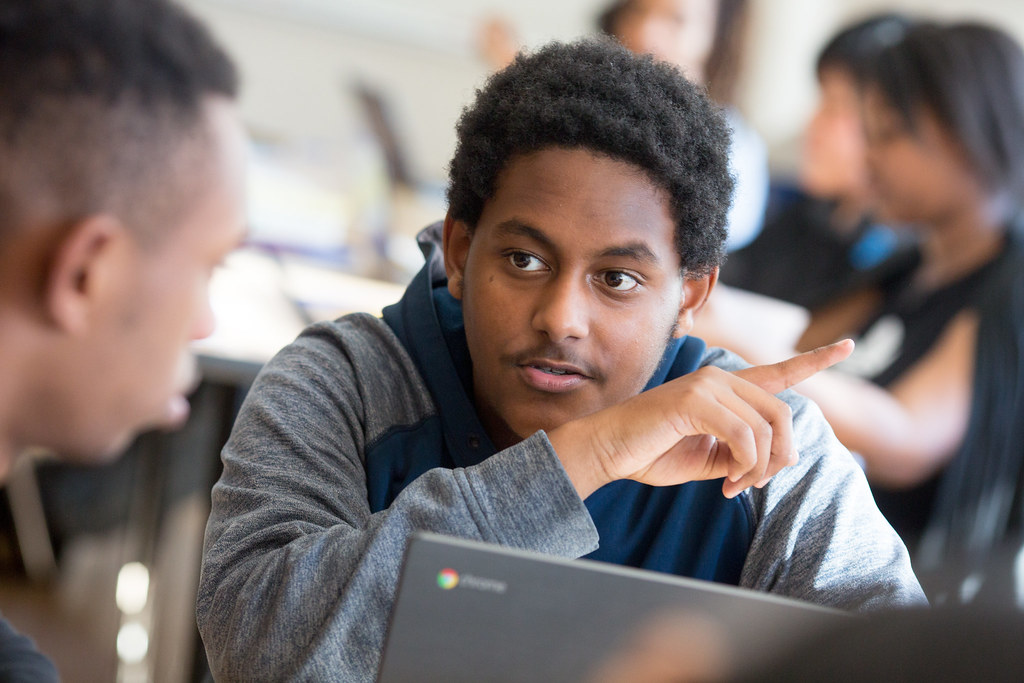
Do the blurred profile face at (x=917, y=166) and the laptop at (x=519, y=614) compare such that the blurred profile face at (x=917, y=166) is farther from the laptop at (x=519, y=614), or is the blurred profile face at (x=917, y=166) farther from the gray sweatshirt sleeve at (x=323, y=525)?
the laptop at (x=519, y=614)

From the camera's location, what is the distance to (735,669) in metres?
0.42

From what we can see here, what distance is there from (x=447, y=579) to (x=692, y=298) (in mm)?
546

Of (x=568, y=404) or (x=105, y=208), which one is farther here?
(x=568, y=404)

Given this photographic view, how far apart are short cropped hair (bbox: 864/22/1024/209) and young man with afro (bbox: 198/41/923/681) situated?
1.18 metres

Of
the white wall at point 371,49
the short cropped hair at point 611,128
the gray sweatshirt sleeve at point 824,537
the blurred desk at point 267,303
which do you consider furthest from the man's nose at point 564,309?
the white wall at point 371,49

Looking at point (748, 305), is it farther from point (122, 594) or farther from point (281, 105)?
point (281, 105)

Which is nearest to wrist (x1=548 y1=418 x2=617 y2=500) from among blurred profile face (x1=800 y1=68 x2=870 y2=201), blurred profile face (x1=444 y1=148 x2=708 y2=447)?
blurred profile face (x1=444 y1=148 x2=708 y2=447)

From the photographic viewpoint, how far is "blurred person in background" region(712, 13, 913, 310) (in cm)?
253

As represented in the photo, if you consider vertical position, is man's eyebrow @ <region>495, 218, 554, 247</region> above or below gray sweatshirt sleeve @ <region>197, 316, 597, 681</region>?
above

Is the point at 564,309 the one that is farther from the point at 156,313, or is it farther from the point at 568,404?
the point at 156,313

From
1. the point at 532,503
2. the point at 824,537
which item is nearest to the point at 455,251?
the point at 532,503

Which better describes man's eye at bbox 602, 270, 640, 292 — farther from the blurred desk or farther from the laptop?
the blurred desk

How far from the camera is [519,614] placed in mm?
613

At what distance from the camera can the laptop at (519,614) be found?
60cm
